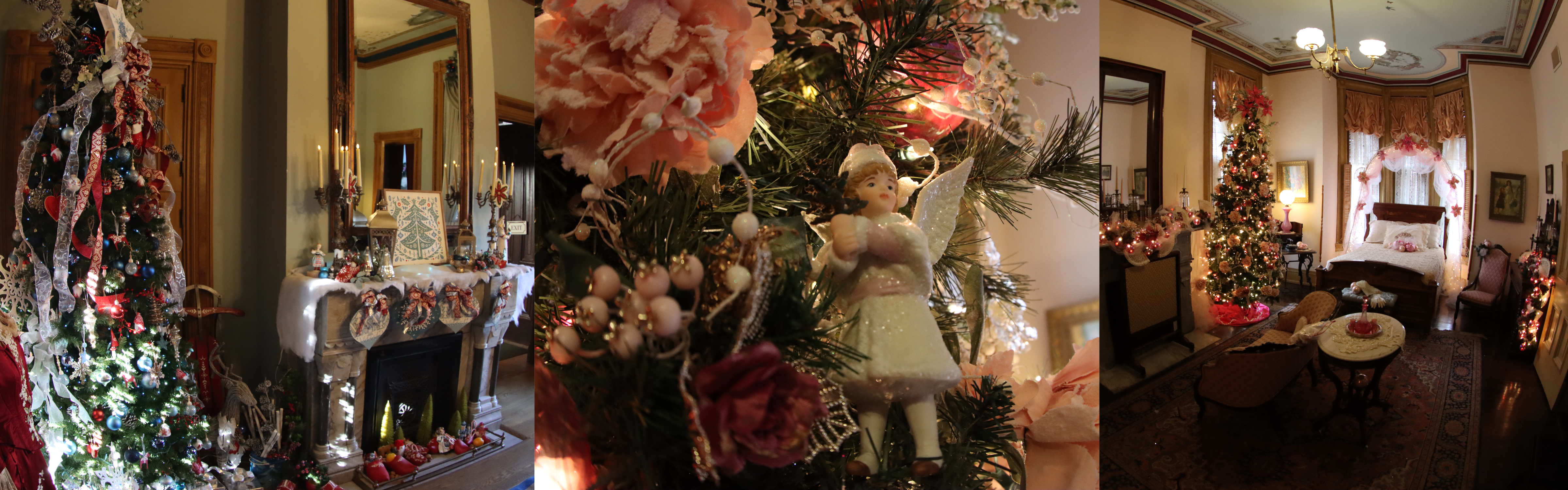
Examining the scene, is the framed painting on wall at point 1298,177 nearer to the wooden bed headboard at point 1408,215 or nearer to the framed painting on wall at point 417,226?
the wooden bed headboard at point 1408,215

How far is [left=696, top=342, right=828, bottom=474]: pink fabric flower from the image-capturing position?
0.70 feet

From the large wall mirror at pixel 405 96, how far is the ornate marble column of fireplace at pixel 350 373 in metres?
0.09

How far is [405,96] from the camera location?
1.86 ft

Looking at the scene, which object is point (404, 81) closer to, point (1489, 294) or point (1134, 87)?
point (1134, 87)

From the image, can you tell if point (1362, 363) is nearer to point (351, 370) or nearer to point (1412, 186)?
point (1412, 186)

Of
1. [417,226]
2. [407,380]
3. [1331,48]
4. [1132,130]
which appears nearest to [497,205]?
[417,226]

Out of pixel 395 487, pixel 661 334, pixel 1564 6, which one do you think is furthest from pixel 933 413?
pixel 395 487

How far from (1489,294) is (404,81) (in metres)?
0.78

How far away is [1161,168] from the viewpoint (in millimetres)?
437

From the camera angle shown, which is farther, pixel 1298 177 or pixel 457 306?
→ pixel 457 306

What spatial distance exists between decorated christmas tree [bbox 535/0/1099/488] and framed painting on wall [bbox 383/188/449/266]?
0.65 ft

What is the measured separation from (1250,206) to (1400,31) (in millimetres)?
122

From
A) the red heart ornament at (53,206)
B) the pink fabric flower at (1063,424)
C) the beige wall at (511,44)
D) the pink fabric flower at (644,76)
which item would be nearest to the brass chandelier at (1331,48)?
the pink fabric flower at (1063,424)

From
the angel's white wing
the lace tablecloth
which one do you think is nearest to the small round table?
the lace tablecloth
